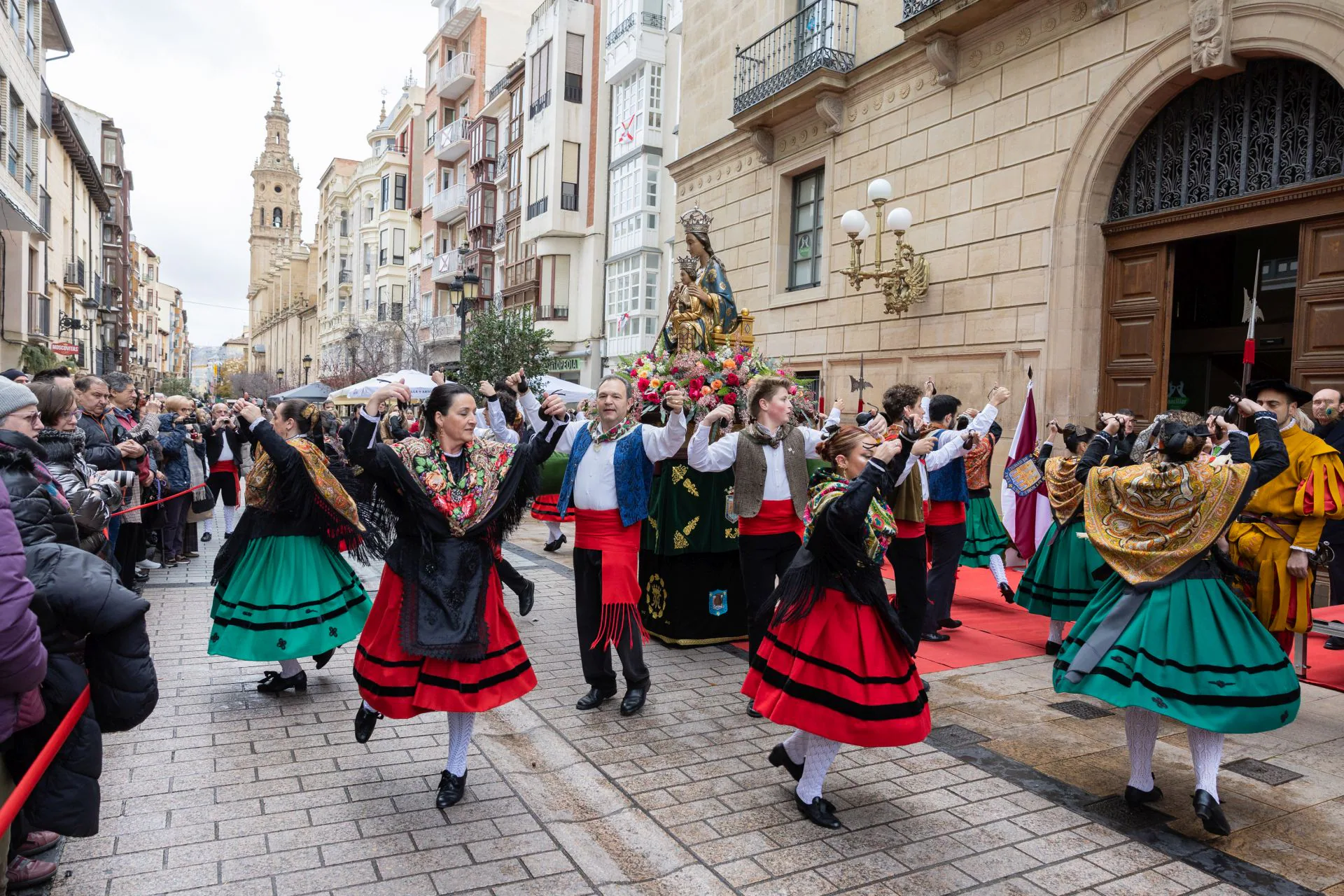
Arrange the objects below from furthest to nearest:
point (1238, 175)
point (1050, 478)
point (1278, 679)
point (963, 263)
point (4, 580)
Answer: point (963, 263) < point (1238, 175) < point (1050, 478) < point (1278, 679) < point (4, 580)

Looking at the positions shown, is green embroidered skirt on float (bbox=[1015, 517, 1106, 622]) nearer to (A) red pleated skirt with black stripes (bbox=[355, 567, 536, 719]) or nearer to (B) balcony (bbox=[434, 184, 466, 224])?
(A) red pleated skirt with black stripes (bbox=[355, 567, 536, 719])

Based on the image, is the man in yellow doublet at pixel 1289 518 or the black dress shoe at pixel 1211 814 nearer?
the black dress shoe at pixel 1211 814

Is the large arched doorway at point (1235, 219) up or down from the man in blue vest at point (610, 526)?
up

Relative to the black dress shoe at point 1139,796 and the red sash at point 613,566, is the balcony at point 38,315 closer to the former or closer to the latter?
the red sash at point 613,566

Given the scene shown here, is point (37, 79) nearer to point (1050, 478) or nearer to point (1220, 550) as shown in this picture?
point (1050, 478)

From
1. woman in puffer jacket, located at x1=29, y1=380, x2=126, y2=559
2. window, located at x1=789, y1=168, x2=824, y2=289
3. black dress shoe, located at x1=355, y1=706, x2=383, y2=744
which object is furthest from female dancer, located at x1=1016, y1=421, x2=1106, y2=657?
window, located at x1=789, y1=168, x2=824, y2=289

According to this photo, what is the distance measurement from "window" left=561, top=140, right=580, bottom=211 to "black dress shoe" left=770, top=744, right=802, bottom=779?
96.8 ft

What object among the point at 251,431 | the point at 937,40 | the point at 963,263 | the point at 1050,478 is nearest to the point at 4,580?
the point at 251,431

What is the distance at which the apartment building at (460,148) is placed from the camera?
4128 cm

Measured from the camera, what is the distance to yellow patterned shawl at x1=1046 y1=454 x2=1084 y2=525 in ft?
21.3

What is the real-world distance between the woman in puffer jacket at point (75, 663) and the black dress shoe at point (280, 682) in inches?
109

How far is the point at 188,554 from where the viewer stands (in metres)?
11.1

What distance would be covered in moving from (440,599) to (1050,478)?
466 centimetres

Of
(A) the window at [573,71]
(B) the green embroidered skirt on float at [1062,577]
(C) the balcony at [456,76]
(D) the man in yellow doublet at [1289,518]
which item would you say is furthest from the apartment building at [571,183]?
(D) the man in yellow doublet at [1289,518]
